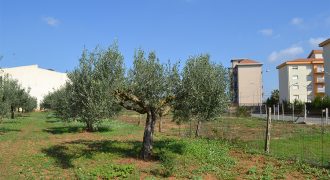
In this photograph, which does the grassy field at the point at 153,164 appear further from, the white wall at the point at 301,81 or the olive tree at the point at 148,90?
the white wall at the point at 301,81

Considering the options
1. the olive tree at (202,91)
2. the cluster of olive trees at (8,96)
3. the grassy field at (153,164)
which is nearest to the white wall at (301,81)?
the cluster of olive trees at (8,96)

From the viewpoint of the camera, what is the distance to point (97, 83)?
18328 mm

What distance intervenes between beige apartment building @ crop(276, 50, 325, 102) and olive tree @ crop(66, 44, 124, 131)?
89.7m

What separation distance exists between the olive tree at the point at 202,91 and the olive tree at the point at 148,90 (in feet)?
1.78

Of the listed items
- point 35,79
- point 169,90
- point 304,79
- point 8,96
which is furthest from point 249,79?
point 169,90

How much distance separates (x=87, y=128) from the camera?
2912 cm

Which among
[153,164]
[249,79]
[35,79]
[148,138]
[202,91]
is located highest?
[249,79]

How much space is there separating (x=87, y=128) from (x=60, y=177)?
1658 cm

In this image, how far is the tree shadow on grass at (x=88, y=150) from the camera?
15459 mm

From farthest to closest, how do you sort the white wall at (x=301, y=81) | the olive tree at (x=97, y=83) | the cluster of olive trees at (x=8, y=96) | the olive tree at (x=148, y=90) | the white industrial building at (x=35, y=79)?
the white industrial building at (x=35, y=79)
the white wall at (x=301, y=81)
the cluster of olive trees at (x=8, y=96)
the olive tree at (x=97, y=83)
the olive tree at (x=148, y=90)

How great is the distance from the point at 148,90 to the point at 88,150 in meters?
4.61

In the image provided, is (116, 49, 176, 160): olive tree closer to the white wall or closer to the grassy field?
the grassy field

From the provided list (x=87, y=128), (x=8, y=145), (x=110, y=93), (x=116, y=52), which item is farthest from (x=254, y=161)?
(x=87, y=128)

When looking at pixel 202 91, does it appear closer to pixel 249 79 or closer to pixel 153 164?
pixel 153 164
